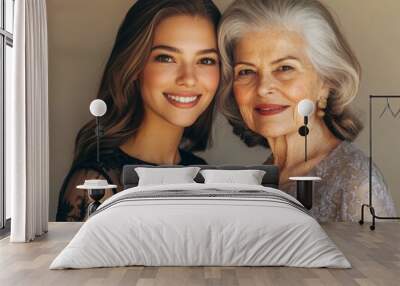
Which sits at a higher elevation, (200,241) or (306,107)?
(306,107)

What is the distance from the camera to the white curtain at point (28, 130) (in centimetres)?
622

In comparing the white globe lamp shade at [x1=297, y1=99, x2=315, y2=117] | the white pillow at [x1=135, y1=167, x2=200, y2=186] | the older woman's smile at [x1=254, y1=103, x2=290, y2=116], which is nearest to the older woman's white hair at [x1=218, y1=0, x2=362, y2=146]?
the older woman's smile at [x1=254, y1=103, x2=290, y2=116]

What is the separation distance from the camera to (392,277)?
4.45 metres

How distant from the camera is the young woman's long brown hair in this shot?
8062mm

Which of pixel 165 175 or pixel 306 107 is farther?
pixel 306 107

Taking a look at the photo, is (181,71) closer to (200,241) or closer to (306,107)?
(306,107)

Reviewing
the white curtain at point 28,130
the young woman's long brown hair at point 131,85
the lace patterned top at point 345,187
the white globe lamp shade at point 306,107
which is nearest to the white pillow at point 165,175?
the young woman's long brown hair at point 131,85

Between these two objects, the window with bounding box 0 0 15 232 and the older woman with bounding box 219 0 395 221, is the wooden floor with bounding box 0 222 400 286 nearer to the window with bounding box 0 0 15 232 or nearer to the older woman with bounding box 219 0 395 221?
the window with bounding box 0 0 15 232

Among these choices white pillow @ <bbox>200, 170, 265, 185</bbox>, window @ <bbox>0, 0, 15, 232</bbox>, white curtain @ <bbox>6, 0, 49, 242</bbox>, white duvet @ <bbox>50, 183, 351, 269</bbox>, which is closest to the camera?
white duvet @ <bbox>50, 183, 351, 269</bbox>

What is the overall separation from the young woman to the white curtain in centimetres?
125

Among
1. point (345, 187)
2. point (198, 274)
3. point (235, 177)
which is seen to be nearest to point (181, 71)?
point (235, 177)

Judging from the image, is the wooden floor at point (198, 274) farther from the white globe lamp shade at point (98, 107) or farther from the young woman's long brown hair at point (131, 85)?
the young woman's long brown hair at point (131, 85)

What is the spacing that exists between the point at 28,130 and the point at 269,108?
3215mm

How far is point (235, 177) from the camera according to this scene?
7.32 meters
